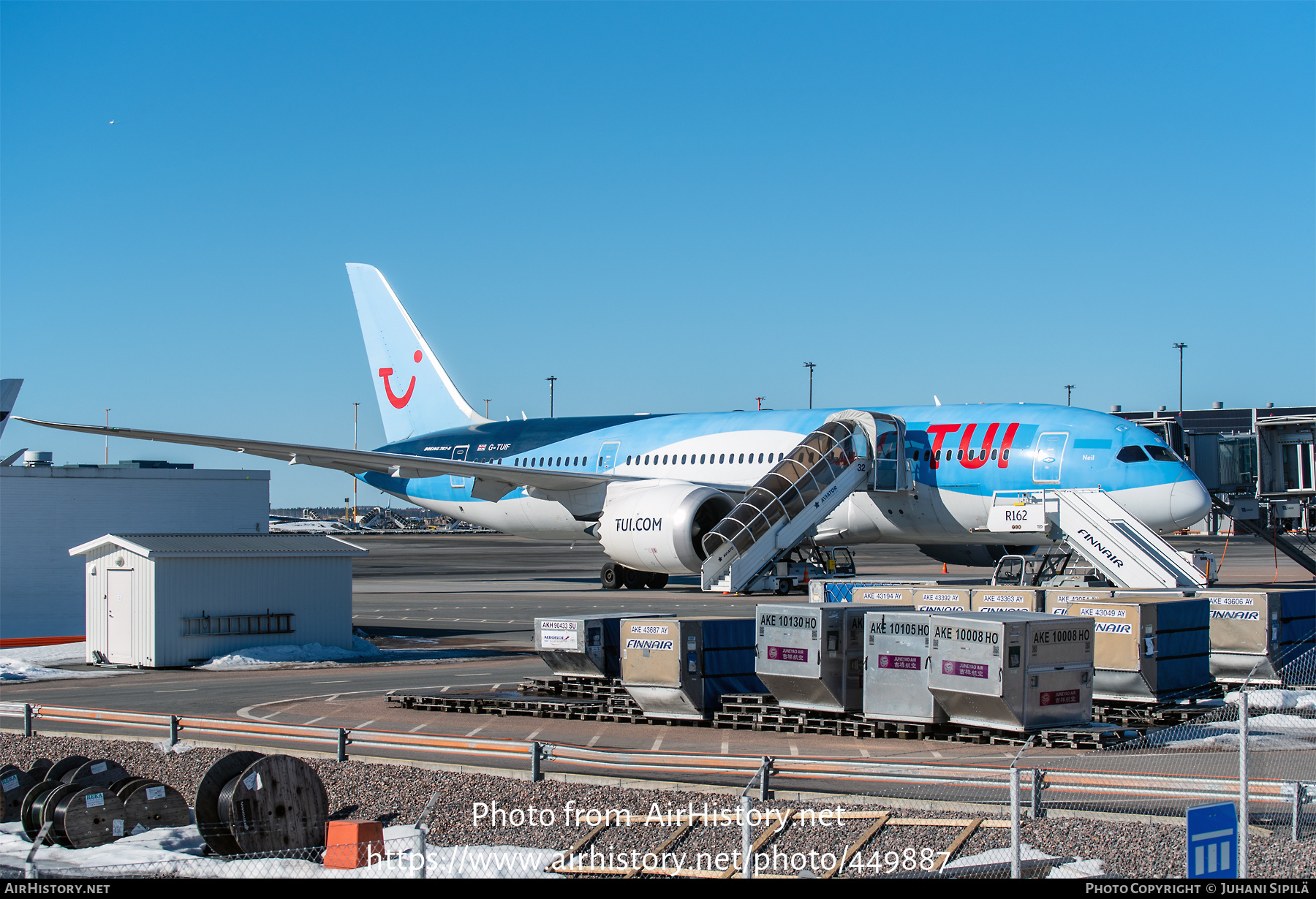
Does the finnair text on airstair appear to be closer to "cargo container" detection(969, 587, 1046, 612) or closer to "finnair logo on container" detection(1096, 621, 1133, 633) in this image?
"cargo container" detection(969, 587, 1046, 612)

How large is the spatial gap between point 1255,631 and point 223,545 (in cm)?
1868

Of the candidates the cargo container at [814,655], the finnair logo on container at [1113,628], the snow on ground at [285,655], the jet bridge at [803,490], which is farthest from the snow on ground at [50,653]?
the finnair logo on container at [1113,628]

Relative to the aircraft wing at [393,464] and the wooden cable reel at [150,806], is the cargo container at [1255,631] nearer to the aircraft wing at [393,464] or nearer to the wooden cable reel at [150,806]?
the wooden cable reel at [150,806]

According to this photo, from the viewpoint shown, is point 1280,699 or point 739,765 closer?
point 739,765

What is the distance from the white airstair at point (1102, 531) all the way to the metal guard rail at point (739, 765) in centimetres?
1314

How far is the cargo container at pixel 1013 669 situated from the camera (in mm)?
14805

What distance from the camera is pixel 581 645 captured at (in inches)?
762

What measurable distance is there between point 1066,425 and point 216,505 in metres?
21.8

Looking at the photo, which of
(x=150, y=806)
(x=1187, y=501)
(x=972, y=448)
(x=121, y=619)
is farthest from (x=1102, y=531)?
(x=150, y=806)

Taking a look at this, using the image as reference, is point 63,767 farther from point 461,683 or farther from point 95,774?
point 461,683

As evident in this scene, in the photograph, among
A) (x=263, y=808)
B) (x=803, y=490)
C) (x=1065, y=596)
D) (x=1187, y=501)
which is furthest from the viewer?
(x=803, y=490)

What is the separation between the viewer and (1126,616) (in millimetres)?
17516

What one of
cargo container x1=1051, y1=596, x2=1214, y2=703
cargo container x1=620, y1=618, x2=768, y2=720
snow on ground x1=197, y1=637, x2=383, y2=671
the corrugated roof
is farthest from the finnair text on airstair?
the corrugated roof

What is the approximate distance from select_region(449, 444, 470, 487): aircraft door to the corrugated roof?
57.4ft
